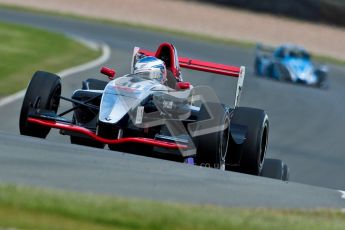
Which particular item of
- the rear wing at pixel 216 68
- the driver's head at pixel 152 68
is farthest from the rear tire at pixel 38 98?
the rear wing at pixel 216 68

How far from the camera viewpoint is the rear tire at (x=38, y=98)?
10.5 metres

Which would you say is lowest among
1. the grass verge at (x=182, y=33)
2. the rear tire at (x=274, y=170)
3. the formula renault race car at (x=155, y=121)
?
the grass verge at (x=182, y=33)

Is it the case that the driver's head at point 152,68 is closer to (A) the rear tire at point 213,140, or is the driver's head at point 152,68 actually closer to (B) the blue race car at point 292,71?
(A) the rear tire at point 213,140

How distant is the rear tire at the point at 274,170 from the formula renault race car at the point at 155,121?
0.06 m

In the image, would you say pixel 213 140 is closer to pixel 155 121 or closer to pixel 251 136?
pixel 251 136

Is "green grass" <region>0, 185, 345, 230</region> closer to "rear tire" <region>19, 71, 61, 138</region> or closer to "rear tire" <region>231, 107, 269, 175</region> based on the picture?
"rear tire" <region>231, 107, 269, 175</region>

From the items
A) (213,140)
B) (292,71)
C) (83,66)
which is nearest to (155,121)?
(213,140)

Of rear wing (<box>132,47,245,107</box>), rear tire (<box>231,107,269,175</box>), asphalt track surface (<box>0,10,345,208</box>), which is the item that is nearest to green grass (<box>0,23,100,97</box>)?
asphalt track surface (<box>0,10,345,208</box>)

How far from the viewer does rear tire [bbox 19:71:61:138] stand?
A: 10508 millimetres

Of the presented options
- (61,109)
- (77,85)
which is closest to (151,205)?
(61,109)

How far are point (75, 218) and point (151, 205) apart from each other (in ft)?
2.13

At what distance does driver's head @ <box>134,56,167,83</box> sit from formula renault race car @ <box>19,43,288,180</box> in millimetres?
32

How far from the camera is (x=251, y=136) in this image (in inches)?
419

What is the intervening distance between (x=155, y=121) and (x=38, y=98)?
1169mm
